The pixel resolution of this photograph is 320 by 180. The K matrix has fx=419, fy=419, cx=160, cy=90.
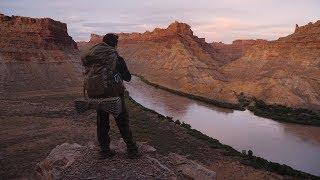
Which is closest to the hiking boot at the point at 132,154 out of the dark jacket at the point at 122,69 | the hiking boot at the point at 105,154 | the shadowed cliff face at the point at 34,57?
the hiking boot at the point at 105,154

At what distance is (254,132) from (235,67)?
56518 mm

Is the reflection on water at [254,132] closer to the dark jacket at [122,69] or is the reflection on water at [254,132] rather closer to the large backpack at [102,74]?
the dark jacket at [122,69]

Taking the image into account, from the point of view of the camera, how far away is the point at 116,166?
7.76 metres

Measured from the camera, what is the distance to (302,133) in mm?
29312

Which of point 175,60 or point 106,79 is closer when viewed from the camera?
→ point 106,79

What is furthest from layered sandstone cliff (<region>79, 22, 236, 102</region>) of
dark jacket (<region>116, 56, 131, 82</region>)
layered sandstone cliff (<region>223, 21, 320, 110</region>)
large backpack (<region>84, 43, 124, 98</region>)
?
large backpack (<region>84, 43, 124, 98</region>)

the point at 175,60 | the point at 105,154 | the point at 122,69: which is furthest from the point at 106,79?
the point at 175,60

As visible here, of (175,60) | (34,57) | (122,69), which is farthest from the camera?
(175,60)

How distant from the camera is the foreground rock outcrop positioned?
7598 millimetres

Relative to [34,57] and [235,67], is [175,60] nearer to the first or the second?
[235,67]

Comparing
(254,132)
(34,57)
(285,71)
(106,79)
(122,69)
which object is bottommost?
(254,132)

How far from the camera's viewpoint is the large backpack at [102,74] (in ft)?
23.8

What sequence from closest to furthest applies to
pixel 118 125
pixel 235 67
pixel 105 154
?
pixel 118 125 < pixel 105 154 < pixel 235 67

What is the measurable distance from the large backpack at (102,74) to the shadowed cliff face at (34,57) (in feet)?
95.1
